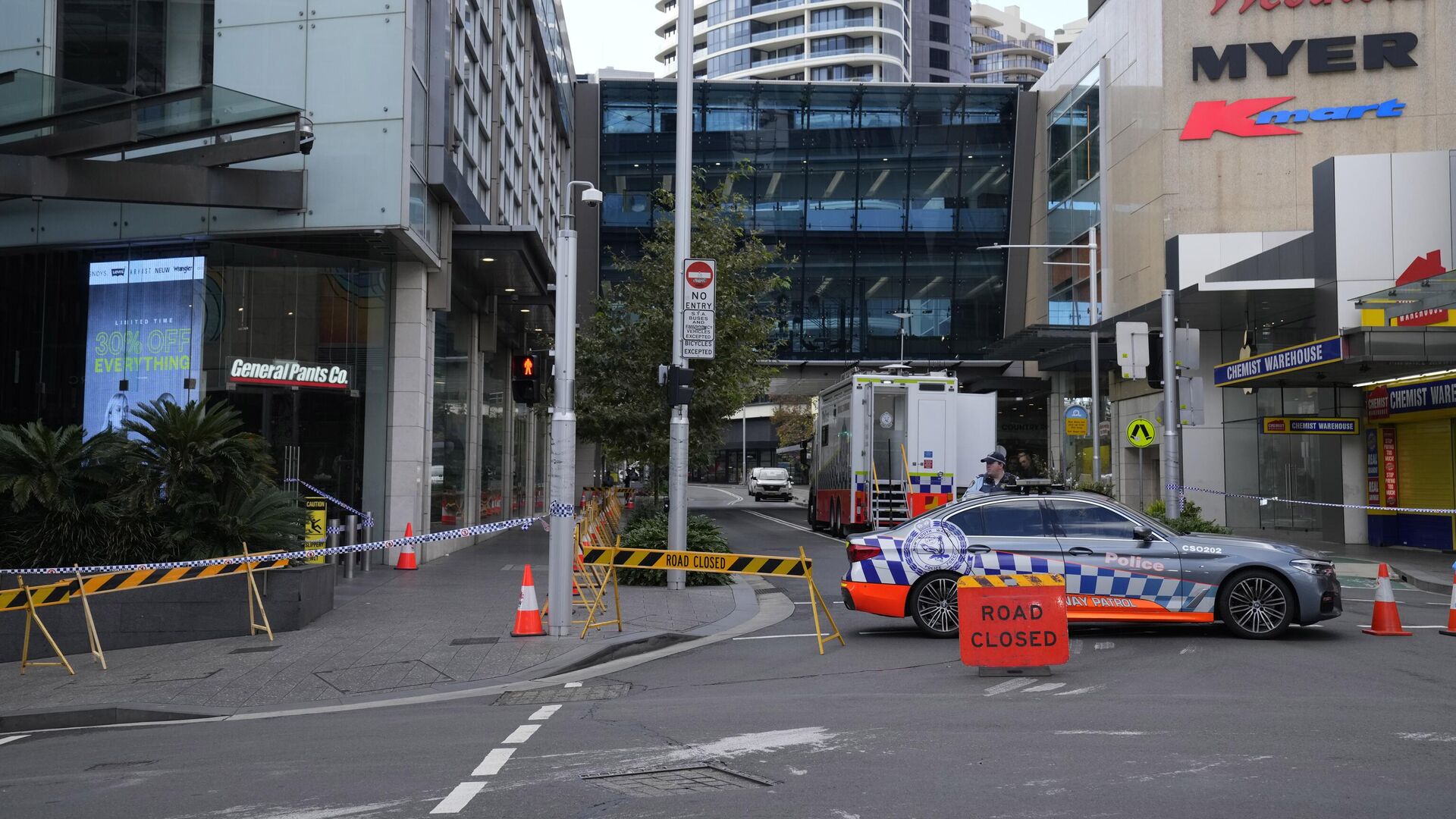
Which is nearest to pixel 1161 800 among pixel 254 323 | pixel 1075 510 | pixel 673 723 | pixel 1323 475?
pixel 673 723

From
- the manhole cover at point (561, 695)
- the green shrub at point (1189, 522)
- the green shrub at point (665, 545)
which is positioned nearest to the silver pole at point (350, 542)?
the green shrub at point (665, 545)

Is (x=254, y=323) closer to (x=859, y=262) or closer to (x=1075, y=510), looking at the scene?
(x=1075, y=510)

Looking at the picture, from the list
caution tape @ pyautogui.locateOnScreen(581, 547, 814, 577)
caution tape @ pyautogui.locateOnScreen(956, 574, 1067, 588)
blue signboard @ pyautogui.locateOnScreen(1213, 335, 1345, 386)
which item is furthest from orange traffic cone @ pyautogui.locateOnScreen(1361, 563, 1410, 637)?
blue signboard @ pyautogui.locateOnScreen(1213, 335, 1345, 386)

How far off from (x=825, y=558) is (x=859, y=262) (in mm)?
28874

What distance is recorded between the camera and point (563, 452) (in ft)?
42.7

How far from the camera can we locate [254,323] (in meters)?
19.4

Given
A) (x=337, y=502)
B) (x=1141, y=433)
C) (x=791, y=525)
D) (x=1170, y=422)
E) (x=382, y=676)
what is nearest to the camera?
(x=382, y=676)

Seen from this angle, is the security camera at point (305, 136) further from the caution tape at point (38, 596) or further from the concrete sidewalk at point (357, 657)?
the caution tape at point (38, 596)

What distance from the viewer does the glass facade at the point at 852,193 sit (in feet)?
164

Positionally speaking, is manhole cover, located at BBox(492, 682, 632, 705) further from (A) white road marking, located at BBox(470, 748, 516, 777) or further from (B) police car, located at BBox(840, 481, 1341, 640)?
(B) police car, located at BBox(840, 481, 1341, 640)

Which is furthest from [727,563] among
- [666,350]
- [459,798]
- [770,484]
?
[770,484]

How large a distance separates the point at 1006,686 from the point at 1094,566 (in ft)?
9.02

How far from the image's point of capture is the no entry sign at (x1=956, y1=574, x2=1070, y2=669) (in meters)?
10.0

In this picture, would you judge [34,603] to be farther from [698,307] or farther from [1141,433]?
[1141,433]
